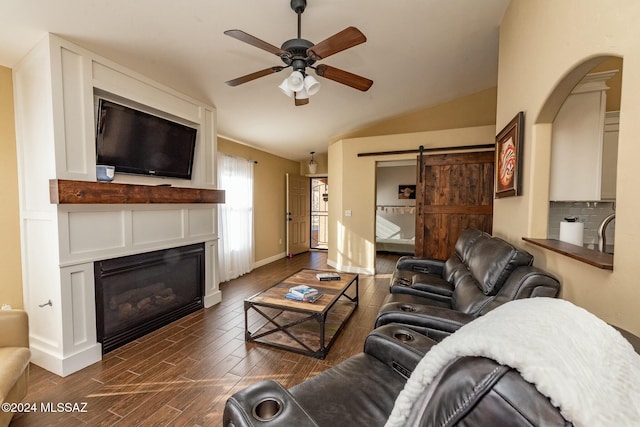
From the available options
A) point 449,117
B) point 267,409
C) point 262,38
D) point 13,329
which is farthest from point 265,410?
point 449,117

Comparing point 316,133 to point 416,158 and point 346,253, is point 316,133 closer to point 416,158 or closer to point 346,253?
point 416,158

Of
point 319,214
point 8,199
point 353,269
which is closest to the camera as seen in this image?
point 8,199

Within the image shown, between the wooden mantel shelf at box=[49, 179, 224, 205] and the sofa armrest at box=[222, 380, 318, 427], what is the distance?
6.43 ft

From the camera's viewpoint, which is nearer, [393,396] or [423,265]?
[393,396]

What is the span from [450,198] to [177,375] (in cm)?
406

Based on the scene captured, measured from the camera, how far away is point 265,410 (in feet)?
2.88

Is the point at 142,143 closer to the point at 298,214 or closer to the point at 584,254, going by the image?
the point at 584,254

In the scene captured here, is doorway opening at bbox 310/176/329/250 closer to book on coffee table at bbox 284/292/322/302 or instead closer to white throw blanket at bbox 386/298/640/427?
book on coffee table at bbox 284/292/322/302

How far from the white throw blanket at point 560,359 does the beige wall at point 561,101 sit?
716 millimetres

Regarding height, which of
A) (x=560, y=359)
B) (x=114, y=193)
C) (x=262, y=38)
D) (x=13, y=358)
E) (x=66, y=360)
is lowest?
(x=66, y=360)

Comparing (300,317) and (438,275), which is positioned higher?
(438,275)

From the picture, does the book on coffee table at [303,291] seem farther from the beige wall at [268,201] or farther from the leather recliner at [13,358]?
the beige wall at [268,201]

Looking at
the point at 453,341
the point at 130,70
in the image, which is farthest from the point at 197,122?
the point at 453,341

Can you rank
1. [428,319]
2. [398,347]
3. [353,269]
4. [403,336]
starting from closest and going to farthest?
[398,347]
[403,336]
[428,319]
[353,269]
